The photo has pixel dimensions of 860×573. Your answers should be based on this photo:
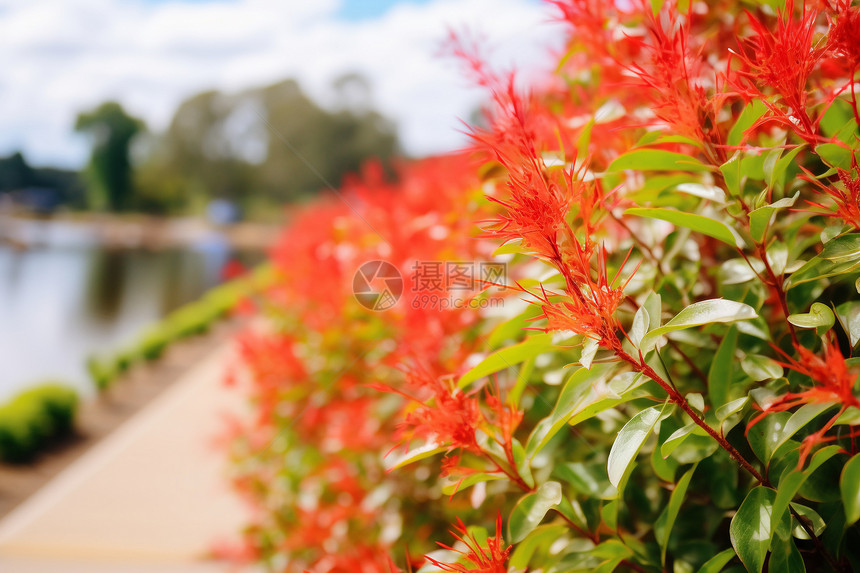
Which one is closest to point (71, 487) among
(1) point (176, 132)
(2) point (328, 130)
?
(2) point (328, 130)

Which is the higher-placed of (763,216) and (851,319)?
(763,216)

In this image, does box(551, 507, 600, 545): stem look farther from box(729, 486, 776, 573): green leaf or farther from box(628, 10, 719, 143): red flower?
box(628, 10, 719, 143): red flower

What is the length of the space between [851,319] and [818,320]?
0.07 metres

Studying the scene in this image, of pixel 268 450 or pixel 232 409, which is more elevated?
pixel 268 450

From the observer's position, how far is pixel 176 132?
3225 centimetres

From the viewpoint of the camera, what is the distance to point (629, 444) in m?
0.55

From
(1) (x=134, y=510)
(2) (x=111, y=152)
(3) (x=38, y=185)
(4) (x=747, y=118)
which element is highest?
(2) (x=111, y=152)

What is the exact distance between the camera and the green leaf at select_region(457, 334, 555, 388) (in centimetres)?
66

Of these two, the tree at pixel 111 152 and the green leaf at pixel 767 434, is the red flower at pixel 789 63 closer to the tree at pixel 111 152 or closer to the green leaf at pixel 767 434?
the green leaf at pixel 767 434

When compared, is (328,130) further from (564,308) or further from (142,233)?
(142,233)

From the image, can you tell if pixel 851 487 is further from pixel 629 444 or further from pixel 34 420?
pixel 34 420

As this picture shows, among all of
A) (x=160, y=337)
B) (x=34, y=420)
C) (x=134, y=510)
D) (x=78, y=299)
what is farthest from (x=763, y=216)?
(x=78, y=299)

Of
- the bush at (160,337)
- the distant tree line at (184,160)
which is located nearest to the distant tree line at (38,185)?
the distant tree line at (184,160)

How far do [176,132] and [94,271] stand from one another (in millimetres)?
13434
